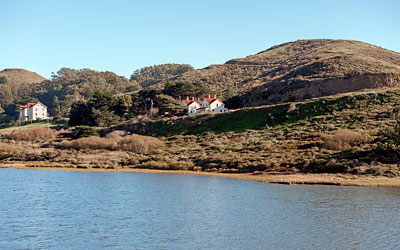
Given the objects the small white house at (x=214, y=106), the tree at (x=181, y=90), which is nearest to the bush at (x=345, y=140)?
the small white house at (x=214, y=106)

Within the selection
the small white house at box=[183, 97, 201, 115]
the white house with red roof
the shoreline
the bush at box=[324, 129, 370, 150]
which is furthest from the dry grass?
the small white house at box=[183, 97, 201, 115]

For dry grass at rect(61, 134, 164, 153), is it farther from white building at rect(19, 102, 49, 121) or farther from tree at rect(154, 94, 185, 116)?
white building at rect(19, 102, 49, 121)

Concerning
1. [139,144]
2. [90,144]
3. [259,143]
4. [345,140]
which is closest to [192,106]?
[90,144]

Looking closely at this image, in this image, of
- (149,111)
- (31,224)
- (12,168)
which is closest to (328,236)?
(31,224)

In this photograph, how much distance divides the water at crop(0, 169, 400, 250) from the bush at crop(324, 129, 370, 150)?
1451 centimetres

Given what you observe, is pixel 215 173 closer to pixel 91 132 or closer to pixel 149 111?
pixel 91 132

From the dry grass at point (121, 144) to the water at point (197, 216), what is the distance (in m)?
27.3

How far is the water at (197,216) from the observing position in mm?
21469

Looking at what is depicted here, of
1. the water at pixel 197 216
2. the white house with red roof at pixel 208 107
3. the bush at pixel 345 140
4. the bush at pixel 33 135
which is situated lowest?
the water at pixel 197 216

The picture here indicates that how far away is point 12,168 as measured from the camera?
59469mm

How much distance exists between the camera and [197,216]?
2714cm

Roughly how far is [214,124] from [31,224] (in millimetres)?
59127

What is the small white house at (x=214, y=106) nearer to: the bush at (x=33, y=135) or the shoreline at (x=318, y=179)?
the bush at (x=33, y=135)

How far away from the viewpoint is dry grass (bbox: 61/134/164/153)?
6888cm
